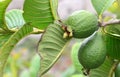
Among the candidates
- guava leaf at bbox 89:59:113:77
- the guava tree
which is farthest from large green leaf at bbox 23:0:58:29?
guava leaf at bbox 89:59:113:77

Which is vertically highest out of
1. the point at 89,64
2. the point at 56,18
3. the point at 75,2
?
the point at 56,18

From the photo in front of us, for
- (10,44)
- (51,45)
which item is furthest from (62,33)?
(10,44)

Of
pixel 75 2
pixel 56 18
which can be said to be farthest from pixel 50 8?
pixel 75 2

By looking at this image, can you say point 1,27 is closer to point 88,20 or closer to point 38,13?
point 38,13

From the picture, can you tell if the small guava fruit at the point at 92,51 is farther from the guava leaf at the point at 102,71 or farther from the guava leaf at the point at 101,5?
the guava leaf at the point at 102,71

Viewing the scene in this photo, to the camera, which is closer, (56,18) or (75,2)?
(56,18)

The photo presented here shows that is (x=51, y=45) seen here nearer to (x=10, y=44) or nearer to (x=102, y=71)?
(x=10, y=44)

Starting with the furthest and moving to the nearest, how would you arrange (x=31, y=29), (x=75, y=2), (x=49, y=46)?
(x=75, y=2) < (x=31, y=29) < (x=49, y=46)
